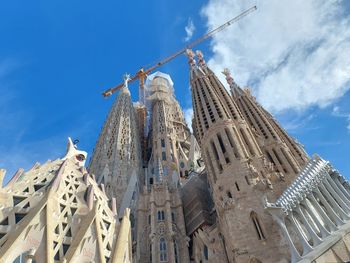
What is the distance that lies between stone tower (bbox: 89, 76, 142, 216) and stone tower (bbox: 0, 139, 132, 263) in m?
9.49

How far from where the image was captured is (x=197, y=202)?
2286cm

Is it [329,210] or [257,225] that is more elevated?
[257,225]

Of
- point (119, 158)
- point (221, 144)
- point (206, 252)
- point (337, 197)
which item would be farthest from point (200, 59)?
point (337, 197)

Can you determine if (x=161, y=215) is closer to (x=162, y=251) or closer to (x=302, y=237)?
(x=162, y=251)

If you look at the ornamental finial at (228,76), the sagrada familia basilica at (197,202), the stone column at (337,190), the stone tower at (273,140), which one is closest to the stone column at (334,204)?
the sagrada familia basilica at (197,202)

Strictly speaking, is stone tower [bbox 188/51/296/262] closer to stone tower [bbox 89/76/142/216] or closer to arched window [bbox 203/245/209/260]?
arched window [bbox 203/245/209/260]

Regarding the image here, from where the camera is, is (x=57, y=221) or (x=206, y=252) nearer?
(x=57, y=221)

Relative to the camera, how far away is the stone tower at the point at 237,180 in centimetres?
1462

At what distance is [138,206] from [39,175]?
9.64 meters

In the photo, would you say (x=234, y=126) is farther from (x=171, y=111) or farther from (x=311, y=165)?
(x=171, y=111)

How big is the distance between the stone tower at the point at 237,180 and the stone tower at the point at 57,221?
17.9ft

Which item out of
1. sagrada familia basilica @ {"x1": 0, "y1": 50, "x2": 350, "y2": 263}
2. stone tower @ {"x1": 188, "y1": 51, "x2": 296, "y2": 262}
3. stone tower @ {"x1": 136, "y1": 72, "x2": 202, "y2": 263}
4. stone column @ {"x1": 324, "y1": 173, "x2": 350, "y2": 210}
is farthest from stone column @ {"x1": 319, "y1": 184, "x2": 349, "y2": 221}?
stone tower @ {"x1": 136, "y1": 72, "x2": 202, "y2": 263}

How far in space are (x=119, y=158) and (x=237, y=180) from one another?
14320 millimetres

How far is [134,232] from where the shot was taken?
878 inches
